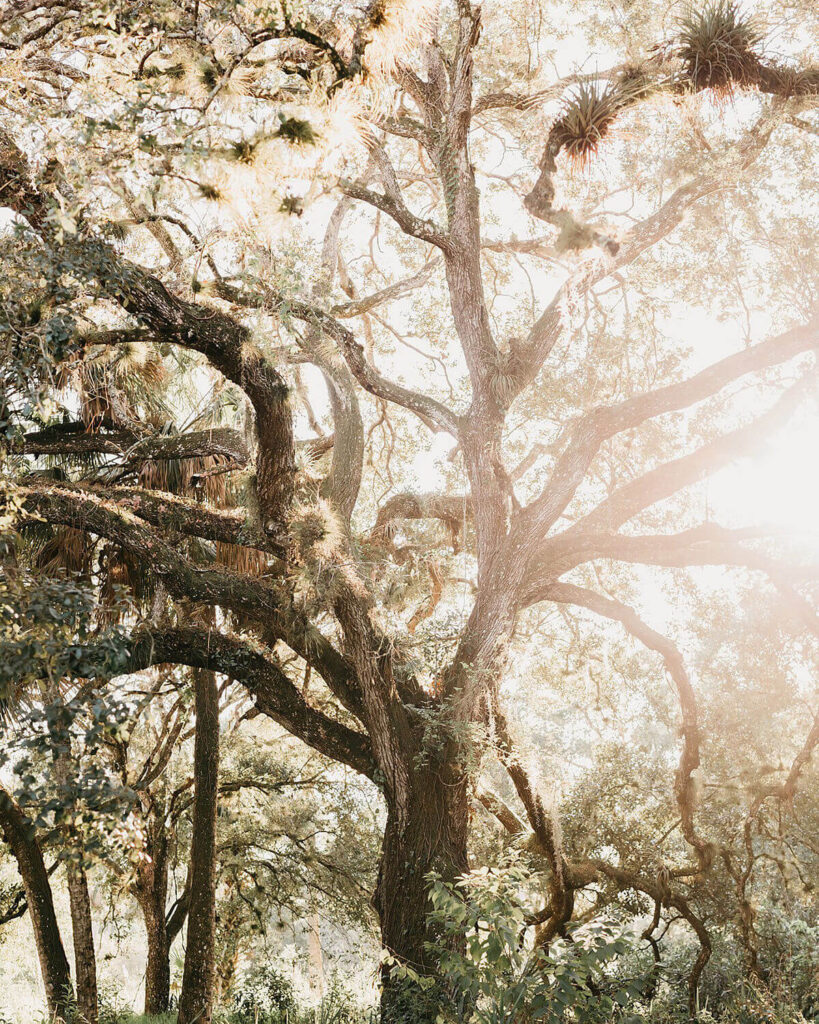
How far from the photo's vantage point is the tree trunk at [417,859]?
5680 millimetres

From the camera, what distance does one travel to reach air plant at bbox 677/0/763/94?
555 cm

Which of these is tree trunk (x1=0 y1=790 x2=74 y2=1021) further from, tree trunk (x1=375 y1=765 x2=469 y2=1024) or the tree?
tree trunk (x1=375 y1=765 x2=469 y2=1024)

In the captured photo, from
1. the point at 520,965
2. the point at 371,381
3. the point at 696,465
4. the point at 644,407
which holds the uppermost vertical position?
the point at 371,381

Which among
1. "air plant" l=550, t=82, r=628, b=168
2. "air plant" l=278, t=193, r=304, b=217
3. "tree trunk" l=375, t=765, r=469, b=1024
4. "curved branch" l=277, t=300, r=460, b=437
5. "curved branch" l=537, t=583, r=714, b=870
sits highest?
"air plant" l=550, t=82, r=628, b=168

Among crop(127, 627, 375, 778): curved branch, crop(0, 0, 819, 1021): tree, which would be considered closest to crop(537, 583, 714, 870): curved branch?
crop(0, 0, 819, 1021): tree

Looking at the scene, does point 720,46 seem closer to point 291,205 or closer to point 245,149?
point 291,205

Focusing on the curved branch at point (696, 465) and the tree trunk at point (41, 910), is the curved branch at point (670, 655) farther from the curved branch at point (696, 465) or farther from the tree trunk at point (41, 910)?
the tree trunk at point (41, 910)

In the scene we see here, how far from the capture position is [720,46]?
5562mm

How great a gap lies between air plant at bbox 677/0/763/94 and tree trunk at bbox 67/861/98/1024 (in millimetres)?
8449

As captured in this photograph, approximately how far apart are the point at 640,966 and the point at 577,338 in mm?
7648

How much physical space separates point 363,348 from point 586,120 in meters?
2.58

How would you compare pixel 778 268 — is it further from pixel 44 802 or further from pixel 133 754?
pixel 133 754

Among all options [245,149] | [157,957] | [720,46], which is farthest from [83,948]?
[720,46]

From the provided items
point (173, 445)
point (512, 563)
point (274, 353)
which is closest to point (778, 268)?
point (512, 563)
